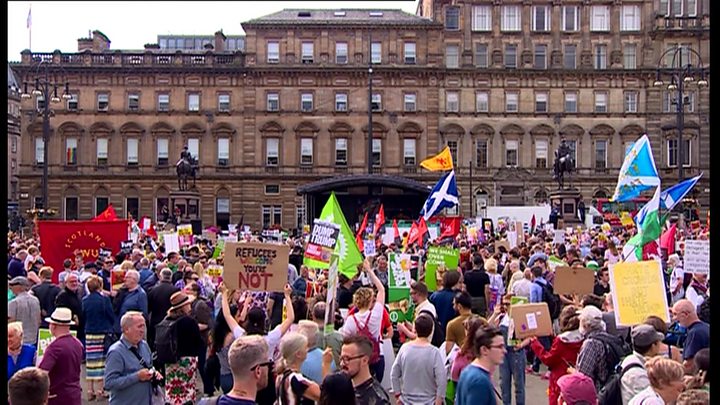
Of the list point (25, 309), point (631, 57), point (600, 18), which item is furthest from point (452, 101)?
point (25, 309)

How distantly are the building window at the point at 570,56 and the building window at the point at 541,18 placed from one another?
7.03 feet

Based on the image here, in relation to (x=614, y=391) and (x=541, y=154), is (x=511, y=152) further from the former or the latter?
(x=614, y=391)

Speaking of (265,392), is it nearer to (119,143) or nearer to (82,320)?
(82,320)

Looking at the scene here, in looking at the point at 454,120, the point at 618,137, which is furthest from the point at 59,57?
the point at 618,137

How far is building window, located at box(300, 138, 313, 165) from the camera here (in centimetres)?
6191

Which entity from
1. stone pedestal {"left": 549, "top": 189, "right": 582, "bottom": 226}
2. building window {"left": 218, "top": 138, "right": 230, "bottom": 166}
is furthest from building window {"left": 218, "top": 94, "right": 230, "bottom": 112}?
stone pedestal {"left": 549, "top": 189, "right": 582, "bottom": 226}

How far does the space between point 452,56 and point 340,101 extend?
8.87 meters

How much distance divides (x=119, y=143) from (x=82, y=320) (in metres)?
51.4

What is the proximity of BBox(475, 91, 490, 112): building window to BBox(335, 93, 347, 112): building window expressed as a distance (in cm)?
956

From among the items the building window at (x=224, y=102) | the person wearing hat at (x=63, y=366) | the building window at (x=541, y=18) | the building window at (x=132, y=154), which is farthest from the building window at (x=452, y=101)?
the person wearing hat at (x=63, y=366)

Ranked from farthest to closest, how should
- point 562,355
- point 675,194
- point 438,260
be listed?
point 675,194 → point 438,260 → point 562,355

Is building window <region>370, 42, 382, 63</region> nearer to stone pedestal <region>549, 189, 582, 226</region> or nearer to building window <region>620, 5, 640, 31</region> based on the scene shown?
building window <region>620, 5, 640, 31</region>

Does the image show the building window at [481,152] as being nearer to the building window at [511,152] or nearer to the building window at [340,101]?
the building window at [511,152]

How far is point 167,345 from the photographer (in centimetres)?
926
